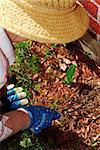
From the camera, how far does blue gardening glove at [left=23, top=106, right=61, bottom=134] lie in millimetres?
2730

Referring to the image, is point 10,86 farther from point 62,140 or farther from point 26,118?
point 62,140

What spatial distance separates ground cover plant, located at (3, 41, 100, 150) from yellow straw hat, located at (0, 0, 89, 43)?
0.93 meters

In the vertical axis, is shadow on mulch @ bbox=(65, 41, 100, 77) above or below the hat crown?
below

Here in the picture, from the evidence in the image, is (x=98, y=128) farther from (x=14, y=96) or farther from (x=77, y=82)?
(x=14, y=96)

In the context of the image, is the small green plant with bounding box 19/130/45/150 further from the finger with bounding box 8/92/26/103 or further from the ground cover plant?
the finger with bounding box 8/92/26/103

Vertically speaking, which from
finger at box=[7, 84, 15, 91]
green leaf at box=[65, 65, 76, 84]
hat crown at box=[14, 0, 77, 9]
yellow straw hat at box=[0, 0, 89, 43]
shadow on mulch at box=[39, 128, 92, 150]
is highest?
hat crown at box=[14, 0, 77, 9]

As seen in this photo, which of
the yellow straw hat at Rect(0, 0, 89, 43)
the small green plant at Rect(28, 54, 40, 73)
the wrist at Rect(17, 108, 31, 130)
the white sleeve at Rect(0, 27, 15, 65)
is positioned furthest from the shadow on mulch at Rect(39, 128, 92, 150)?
the yellow straw hat at Rect(0, 0, 89, 43)

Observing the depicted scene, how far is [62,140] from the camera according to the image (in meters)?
2.80

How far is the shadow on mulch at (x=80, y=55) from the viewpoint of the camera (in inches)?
122

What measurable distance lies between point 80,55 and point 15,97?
55 centimetres

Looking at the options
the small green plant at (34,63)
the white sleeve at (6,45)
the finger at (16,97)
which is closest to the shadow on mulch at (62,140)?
the finger at (16,97)

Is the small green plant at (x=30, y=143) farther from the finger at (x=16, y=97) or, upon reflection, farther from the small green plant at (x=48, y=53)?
the small green plant at (x=48, y=53)

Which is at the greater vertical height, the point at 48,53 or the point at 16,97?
the point at 48,53

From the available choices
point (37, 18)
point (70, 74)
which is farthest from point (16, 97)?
point (37, 18)
